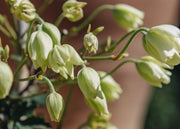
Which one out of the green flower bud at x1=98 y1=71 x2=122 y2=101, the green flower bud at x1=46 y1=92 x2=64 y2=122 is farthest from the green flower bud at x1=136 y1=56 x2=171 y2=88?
the green flower bud at x1=46 y1=92 x2=64 y2=122

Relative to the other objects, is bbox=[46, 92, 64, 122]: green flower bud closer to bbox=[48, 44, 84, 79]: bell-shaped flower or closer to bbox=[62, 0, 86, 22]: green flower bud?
bbox=[48, 44, 84, 79]: bell-shaped flower

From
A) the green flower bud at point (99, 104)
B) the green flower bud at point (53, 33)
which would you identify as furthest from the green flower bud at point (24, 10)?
the green flower bud at point (99, 104)

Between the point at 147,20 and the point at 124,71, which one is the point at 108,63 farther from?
the point at 147,20

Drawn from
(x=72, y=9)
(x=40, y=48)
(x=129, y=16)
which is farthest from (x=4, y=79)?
(x=129, y=16)

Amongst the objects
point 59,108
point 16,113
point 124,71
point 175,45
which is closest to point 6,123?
point 16,113

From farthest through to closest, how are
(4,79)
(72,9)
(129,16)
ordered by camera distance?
1. (129,16)
2. (72,9)
3. (4,79)

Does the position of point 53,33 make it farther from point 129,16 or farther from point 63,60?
point 129,16
